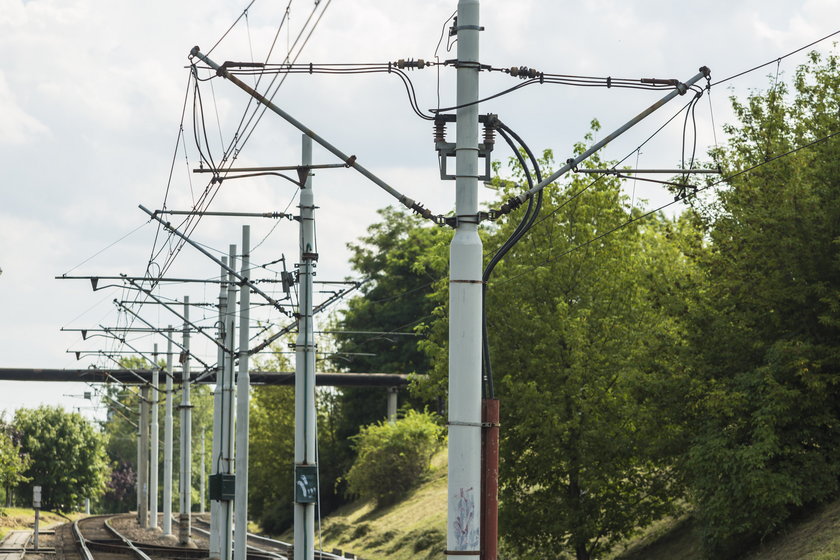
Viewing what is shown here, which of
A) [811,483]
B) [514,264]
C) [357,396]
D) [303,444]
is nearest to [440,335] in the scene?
[514,264]

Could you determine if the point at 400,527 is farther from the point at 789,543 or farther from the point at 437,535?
the point at 789,543

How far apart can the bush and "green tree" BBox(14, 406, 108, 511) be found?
59.3 m

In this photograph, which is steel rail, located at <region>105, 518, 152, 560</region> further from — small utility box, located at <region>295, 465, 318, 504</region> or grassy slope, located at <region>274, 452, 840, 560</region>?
small utility box, located at <region>295, 465, 318, 504</region>

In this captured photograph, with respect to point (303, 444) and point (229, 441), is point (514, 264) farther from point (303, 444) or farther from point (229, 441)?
point (303, 444)

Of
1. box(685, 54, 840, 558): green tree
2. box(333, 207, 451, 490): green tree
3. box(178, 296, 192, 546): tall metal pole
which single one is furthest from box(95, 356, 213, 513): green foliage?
box(685, 54, 840, 558): green tree

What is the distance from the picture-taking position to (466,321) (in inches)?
460

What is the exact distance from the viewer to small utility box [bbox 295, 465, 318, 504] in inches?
895

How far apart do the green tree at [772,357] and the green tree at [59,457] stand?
97426mm

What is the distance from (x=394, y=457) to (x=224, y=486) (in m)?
34.6

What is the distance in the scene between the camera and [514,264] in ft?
122

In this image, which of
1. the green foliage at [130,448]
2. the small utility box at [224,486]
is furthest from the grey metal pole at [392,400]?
the green foliage at [130,448]

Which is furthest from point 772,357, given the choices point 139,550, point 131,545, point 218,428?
point 131,545

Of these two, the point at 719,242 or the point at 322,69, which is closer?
the point at 322,69

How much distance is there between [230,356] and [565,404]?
9.41 meters
